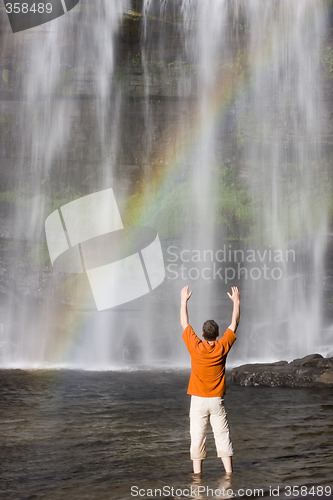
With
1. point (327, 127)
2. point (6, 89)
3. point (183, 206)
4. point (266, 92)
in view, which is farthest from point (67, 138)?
point (327, 127)

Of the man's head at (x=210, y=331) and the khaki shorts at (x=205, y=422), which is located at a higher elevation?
the man's head at (x=210, y=331)

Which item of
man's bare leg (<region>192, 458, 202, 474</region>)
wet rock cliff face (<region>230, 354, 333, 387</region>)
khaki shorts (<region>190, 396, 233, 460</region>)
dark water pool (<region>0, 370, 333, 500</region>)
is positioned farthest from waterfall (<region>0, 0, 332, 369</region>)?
khaki shorts (<region>190, 396, 233, 460</region>)

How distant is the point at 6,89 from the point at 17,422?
22.3m

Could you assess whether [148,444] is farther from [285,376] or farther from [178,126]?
[178,126]

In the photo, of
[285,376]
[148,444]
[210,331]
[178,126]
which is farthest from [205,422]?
[178,126]

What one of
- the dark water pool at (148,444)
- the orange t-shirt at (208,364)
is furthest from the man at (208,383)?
the dark water pool at (148,444)

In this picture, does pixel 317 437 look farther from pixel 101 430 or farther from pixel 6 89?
pixel 6 89

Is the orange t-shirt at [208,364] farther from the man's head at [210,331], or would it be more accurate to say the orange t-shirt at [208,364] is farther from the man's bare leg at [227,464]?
the man's bare leg at [227,464]

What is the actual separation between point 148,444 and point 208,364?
2451mm

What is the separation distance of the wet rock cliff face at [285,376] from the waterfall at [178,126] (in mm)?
12343

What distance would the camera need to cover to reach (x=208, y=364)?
5.68 metres

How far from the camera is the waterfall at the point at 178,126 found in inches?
1089

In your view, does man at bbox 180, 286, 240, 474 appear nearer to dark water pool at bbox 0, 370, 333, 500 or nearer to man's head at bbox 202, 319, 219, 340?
man's head at bbox 202, 319, 219, 340

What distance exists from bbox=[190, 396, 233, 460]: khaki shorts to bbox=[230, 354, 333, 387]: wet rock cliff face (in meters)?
8.16
